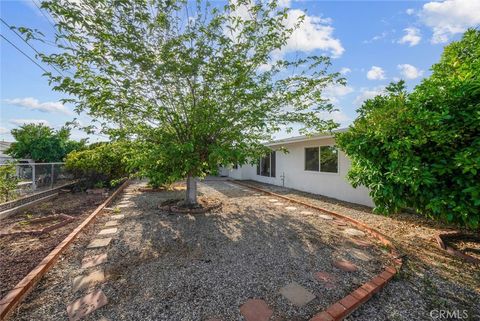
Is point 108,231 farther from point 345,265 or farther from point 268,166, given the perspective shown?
point 268,166

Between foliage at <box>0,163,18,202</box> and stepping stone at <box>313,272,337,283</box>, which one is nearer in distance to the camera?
stepping stone at <box>313,272,337,283</box>

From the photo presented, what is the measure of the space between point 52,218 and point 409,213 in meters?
9.34

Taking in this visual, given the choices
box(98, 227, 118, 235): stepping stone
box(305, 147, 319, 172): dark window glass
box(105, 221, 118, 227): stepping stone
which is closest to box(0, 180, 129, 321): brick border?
box(98, 227, 118, 235): stepping stone

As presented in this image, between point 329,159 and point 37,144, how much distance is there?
16261 millimetres

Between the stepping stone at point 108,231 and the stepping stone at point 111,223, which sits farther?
the stepping stone at point 111,223

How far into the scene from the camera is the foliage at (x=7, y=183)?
5.63 m

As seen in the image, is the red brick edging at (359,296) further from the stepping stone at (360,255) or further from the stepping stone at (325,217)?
the stepping stone at (325,217)

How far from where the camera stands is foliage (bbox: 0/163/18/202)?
5.63m

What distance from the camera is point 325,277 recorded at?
109 inches

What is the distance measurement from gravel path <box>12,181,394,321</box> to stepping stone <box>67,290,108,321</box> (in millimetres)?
67

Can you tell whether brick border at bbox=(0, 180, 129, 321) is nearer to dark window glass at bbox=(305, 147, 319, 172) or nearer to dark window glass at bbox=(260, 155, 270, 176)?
dark window glass at bbox=(305, 147, 319, 172)

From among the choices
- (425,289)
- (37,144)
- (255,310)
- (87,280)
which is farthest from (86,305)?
(37,144)

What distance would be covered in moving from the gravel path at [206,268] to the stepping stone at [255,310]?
2.5 inches

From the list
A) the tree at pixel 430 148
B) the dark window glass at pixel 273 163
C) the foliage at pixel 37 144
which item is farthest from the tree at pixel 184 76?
the foliage at pixel 37 144
